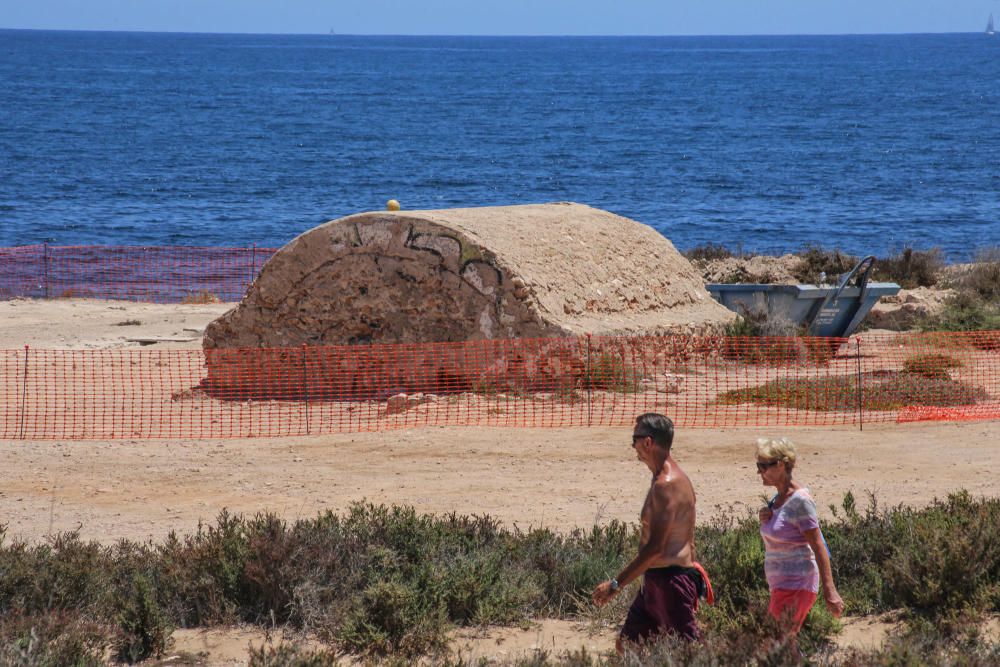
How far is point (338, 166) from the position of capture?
70750mm

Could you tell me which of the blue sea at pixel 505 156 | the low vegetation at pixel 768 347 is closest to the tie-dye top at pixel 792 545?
the low vegetation at pixel 768 347

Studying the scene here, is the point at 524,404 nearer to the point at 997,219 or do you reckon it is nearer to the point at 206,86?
the point at 997,219

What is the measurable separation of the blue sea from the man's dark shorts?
31877 millimetres

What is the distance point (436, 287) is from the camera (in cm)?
1566

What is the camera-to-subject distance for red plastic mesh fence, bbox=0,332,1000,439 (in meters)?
14.1

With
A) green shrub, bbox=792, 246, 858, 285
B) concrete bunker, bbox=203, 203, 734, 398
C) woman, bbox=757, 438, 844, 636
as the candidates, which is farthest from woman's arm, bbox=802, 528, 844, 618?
green shrub, bbox=792, 246, 858, 285

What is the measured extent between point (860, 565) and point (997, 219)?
136ft

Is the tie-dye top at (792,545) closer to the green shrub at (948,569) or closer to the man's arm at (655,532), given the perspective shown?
the man's arm at (655,532)

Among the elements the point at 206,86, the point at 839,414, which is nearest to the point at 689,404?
the point at 839,414

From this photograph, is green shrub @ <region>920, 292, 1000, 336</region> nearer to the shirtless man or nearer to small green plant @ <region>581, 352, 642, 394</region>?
small green plant @ <region>581, 352, 642, 394</region>

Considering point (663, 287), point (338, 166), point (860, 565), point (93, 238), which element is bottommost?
point (860, 565)

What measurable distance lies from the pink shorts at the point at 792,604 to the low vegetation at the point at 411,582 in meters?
0.30

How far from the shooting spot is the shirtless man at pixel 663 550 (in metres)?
6.02

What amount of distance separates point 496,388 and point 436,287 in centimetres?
156
